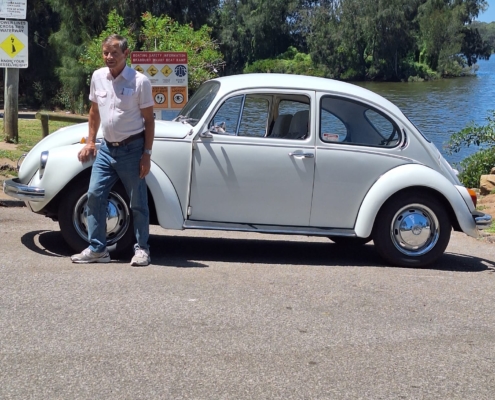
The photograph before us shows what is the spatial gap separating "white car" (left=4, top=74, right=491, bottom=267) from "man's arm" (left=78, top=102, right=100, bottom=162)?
0.42 ft

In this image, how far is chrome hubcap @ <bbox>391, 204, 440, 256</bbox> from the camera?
296 inches

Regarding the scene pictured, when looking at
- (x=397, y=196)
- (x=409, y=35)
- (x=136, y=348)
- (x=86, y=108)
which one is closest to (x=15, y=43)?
(x=397, y=196)

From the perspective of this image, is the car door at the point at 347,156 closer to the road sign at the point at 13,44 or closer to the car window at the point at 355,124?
the car window at the point at 355,124

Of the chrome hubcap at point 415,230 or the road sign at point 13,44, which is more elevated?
the road sign at point 13,44

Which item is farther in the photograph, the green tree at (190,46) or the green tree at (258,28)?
the green tree at (258,28)

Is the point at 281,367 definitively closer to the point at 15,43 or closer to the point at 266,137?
the point at 266,137

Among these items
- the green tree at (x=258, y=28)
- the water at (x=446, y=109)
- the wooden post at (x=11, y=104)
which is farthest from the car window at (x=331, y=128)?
the green tree at (x=258, y=28)

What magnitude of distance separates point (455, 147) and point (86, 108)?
23.1 meters

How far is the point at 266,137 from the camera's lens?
731 cm

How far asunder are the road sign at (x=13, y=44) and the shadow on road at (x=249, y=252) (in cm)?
712

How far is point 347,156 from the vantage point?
7.38 metres

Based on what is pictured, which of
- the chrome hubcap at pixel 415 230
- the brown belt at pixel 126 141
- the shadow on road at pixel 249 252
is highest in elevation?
the brown belt at pixel 126 141

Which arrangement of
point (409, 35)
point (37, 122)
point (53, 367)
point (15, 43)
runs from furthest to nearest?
point (409, 35), point (37, 122), point (15, 43), point (53, 367)

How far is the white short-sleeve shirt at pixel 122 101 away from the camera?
655 centimetres
